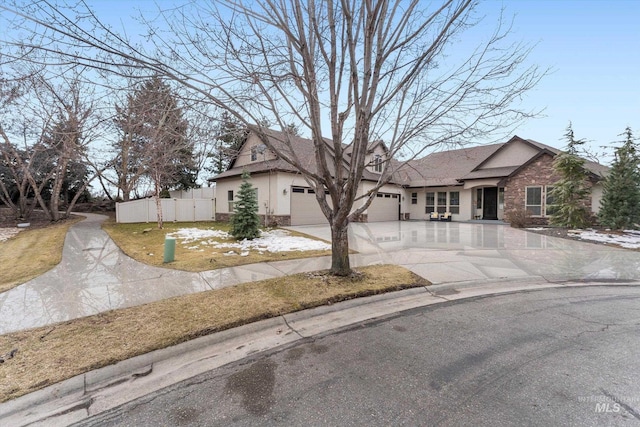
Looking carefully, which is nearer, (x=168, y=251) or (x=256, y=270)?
(x=256, y=270)

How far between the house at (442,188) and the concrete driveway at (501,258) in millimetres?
4599

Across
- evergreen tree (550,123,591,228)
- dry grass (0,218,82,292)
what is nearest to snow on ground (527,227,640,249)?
evergreen tree (550,123,591,228)

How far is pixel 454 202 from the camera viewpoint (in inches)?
869

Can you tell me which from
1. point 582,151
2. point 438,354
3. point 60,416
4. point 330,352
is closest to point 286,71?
point 330,352

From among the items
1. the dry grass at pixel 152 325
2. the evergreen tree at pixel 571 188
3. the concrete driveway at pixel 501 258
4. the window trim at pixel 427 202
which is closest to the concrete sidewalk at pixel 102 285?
the dry grass at pixel 152 325

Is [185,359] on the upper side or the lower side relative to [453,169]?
lower

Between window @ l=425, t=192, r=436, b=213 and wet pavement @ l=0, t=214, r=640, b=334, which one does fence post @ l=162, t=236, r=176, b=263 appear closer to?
wet pavement @ l=0, t=214, r=640, b=334

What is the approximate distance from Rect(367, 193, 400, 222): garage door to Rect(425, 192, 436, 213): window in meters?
2.33

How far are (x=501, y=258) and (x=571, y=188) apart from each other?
32.3ft

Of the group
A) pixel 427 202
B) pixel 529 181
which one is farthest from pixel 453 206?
pixel 529 181

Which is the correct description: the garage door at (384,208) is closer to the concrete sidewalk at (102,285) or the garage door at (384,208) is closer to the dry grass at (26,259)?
the concrete sidewalk at (102,285)

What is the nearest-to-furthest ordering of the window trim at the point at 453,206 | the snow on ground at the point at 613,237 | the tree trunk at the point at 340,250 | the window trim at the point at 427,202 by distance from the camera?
the tree trunk at the point at 340,250 → the snow on ground at the point at 613,237 → the window trim at the point at 453,206 → the window trim at the point at 427,202

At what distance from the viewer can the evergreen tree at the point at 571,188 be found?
47.5 feet

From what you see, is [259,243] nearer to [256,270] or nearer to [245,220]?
[245,220]
